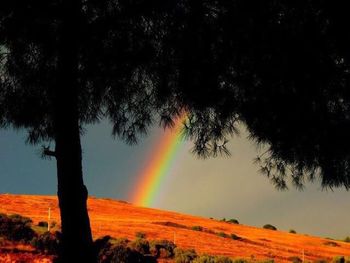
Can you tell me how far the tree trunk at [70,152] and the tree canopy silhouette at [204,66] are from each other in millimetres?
17

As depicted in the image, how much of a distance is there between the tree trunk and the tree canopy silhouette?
17mm

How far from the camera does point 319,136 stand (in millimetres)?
10391

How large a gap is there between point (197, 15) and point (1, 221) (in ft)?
59.0

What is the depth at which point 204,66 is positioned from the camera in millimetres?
10273

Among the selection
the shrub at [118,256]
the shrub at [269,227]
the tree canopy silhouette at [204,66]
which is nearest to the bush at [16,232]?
the shrub at [118,256]

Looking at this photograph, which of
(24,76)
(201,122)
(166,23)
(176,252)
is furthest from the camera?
(176,252)

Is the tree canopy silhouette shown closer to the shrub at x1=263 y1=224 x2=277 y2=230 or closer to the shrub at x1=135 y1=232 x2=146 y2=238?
the shrub at x1=135 y1=232 x2=146 y2=238

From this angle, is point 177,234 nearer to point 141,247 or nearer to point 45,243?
point 141,247

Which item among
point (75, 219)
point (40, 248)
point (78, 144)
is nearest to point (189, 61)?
point (78, 144)

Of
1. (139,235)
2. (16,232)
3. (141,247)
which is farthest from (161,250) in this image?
(139,235)

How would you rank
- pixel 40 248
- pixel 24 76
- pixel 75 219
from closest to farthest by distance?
1. pixel 75 219
2. pixel 24 76
3. pixel 40 248

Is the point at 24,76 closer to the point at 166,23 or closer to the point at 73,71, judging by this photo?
the point at 73,71

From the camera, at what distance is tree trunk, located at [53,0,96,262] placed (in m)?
9.66

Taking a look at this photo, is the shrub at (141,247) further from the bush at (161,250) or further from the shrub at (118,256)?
the shrub at (118,256)
